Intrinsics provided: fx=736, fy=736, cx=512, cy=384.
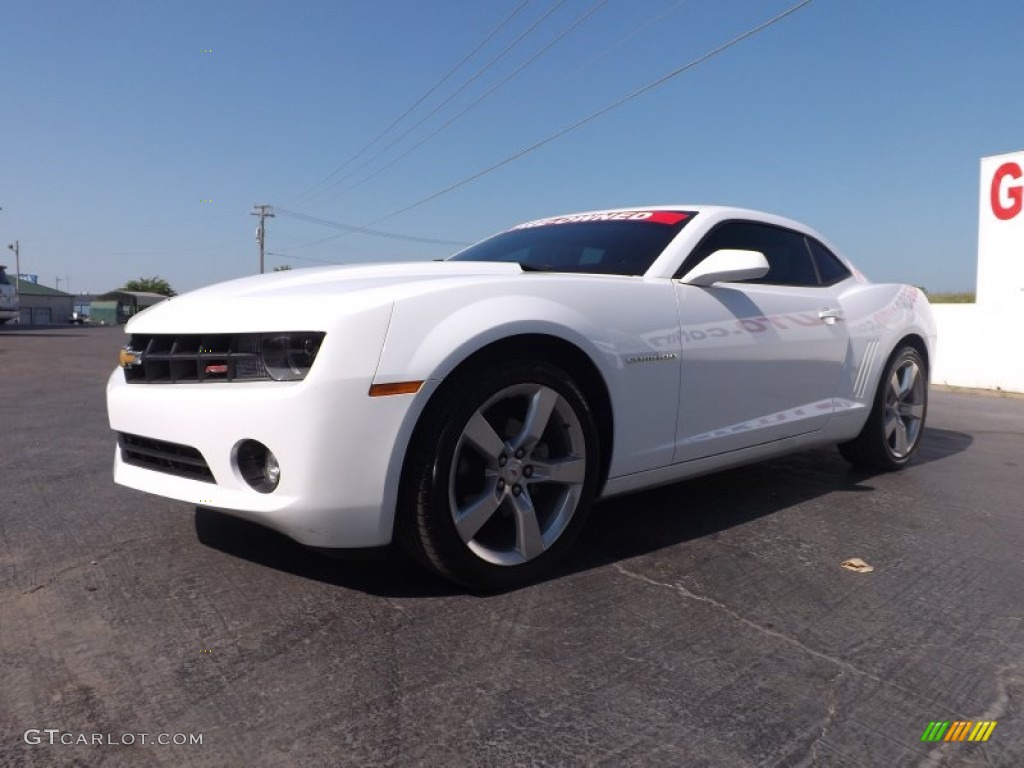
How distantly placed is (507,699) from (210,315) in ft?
4.82

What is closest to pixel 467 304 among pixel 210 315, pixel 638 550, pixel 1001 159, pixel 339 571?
pixel 210 315

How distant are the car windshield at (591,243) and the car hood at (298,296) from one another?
49 centimetres

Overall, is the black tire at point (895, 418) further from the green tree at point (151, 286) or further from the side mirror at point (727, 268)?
the green tree at point (151, 286)

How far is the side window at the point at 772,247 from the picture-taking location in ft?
11.1

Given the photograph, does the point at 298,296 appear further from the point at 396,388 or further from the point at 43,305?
the point at 43,305

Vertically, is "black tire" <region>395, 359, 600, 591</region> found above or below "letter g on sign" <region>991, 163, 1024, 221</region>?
below

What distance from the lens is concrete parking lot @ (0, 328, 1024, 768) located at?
161cm

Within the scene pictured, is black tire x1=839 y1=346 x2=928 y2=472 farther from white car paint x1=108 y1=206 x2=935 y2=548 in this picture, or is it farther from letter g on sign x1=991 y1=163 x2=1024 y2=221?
letter g on sign x1=991 y1=163 x2=1024 y2=221

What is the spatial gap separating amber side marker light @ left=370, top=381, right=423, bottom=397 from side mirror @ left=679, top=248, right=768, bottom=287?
138 centimetres

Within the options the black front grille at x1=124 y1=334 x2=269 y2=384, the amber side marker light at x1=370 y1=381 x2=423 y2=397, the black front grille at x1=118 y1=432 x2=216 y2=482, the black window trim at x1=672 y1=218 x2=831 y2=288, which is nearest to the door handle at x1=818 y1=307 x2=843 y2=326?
the black window trim at x1=672 y1=218 x2=831 y2=288

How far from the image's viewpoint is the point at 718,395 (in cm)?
304

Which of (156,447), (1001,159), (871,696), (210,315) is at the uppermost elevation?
(1001,159)

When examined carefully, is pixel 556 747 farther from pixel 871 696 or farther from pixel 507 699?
pixel 871 696

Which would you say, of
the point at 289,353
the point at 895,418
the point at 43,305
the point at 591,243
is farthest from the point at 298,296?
the point at 43,305
